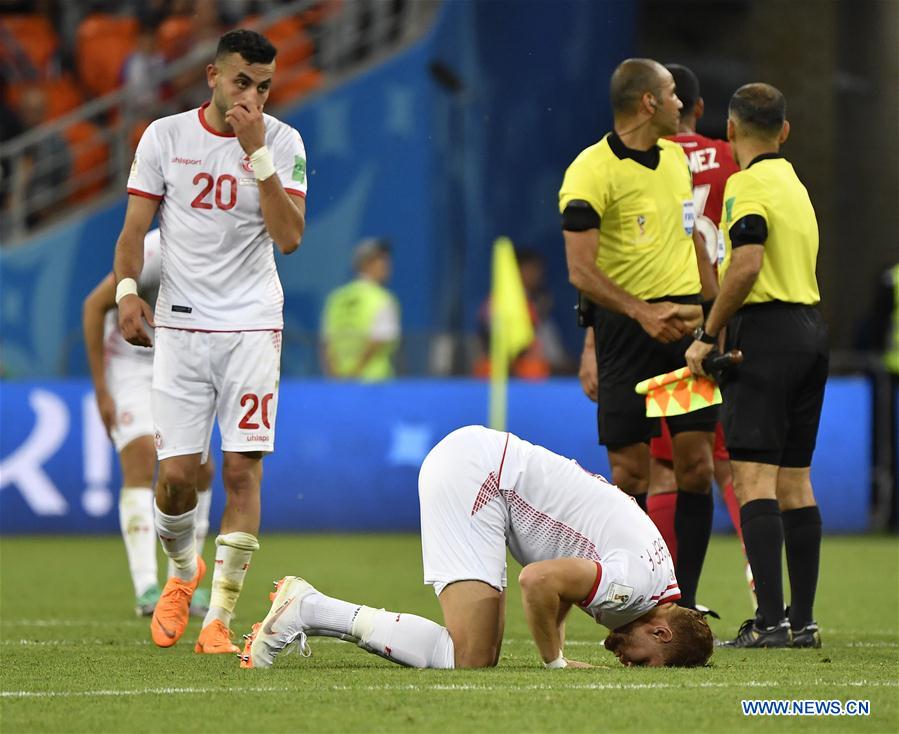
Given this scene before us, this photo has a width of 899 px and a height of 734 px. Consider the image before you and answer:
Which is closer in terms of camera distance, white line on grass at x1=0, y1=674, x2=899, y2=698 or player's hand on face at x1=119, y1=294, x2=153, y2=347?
white line on grass at x1=0, y1=674, x2=899, y2=698

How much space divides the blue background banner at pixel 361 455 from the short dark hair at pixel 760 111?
686 cm

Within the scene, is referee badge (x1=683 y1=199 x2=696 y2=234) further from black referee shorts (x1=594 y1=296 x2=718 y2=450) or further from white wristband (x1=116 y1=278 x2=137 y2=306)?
white wristband (x1=116 y1=278 x2=137 y2=306)

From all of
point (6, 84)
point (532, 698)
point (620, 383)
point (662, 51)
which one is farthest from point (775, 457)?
point (662, 51)

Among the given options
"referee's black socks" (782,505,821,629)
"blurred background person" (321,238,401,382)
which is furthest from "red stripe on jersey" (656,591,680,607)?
"blurred background person" (321,238,401,382)

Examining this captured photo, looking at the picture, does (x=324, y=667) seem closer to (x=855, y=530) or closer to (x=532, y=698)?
(x=532, y=698)

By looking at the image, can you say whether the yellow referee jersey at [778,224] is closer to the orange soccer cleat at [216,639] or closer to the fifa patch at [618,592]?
the fifa patch at [618,592]

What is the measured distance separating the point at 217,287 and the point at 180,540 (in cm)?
103

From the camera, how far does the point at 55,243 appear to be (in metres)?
17.1

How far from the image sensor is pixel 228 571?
6766 mm

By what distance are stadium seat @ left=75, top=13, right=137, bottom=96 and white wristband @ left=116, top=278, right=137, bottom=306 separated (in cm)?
1140

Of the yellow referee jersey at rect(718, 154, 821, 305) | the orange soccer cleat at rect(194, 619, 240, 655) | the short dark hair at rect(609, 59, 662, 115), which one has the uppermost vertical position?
the short dark hair at rect(609, 59, 662, 115)

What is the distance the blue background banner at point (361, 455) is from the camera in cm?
1391

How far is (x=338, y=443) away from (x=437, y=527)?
8.23m
